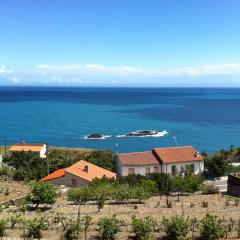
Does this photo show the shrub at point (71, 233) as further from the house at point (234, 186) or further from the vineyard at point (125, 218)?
the house at point (234, 186)

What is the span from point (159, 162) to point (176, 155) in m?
2.97

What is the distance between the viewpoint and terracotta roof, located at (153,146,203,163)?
51719 mm

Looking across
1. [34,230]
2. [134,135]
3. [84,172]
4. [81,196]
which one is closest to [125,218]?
[34,230]

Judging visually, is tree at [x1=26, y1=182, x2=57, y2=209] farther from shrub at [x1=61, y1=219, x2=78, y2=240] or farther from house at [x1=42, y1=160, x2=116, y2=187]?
house at [x1=42, y1=160, x2=116, y2=187]

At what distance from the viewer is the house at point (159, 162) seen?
50.1 m

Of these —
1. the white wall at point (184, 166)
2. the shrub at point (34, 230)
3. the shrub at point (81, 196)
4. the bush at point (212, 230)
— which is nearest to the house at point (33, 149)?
the white wall at point (184, 166)

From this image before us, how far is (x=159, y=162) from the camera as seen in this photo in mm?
51281

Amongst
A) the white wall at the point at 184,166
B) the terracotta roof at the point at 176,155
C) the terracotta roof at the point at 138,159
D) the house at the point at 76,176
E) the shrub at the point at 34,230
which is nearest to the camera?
the shrub at the point at 34,230

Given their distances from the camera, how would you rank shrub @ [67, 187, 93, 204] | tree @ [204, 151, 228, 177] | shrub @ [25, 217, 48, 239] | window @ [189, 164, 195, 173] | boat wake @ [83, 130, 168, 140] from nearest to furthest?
1. shrub @ [25, 217, 48, 239]
2. shrub @ [67, 187, 93, 204]
3. window @ [189, 164, 195, 173]
4. tree @ [204, 151, 228, 177]
5. boat wake @ [83, 130, 168, 140]

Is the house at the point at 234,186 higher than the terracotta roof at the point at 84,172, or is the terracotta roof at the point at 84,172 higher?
the house at the point at 234,186

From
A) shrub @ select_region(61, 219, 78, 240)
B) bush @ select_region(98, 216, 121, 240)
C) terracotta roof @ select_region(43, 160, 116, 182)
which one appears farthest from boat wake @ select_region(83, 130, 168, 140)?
bush @ select_region(98, 216, 121, 240)

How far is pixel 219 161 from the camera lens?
55125 millimetres

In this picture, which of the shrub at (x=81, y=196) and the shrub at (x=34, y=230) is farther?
the shrub at (x=81, y=196)

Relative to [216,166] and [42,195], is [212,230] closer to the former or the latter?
[42,195]
